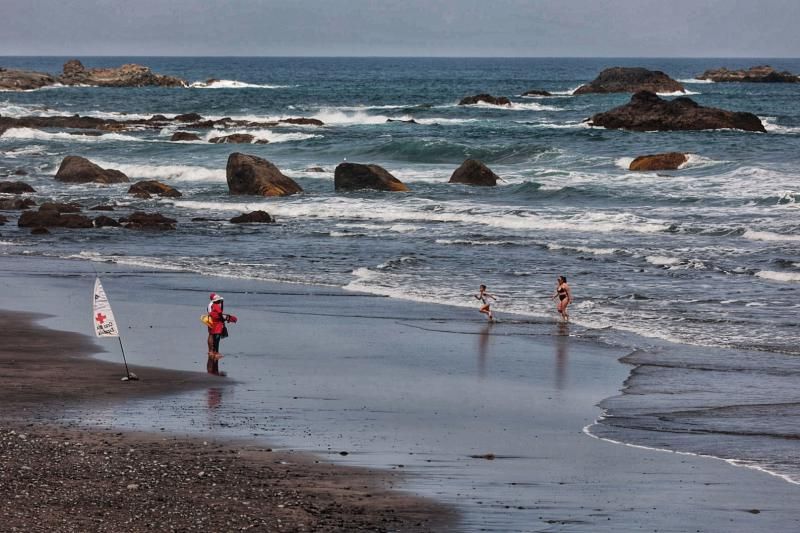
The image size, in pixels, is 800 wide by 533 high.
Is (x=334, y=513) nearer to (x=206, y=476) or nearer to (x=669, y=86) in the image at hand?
(x=206, y=476)

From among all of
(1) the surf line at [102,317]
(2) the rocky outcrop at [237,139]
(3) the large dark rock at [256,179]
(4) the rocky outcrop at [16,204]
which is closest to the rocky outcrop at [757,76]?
(2) the rocky outcrop at [237,139]

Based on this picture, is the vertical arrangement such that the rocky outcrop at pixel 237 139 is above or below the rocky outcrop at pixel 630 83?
below

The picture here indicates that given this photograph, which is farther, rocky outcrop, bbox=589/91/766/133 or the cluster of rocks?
the cluster of rocks

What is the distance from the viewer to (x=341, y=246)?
29766mm

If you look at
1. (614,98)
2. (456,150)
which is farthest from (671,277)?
(614,98)

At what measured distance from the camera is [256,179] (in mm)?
41219

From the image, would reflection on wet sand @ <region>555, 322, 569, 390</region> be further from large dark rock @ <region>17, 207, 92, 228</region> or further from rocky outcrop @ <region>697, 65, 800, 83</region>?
rocky outcrop @ <region>697, 65, 800, 83</region>

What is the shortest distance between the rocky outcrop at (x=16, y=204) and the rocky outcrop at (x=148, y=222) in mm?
5733

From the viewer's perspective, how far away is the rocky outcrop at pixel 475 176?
143ft

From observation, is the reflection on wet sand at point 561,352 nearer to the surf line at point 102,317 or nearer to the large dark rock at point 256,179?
the surf line at point 102,317

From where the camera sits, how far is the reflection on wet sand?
1573cm

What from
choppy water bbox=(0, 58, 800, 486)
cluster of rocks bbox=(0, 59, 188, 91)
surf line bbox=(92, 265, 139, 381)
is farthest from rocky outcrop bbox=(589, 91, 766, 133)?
cluster of rocks bbox=(0, 59, 188, 91)

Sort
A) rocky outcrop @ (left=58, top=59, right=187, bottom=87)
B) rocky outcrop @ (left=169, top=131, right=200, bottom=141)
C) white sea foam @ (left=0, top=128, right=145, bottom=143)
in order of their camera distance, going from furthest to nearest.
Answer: rocky outcrop @ (left=58, top=59, right=187, bottom=87)
white sea foam @ (left=0, top=128, right=145, bottom=143)
rocky outcrop @ (left=169, top=131, right=200, bottom=141)

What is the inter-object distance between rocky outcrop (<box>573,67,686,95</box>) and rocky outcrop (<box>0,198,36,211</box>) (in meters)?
80.6
